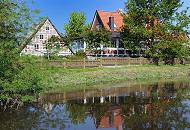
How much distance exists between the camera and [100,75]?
131 ft

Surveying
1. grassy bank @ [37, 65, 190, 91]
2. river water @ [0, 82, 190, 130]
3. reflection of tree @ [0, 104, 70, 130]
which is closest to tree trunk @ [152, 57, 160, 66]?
grassy bank @ [37, 65, 190, 91]

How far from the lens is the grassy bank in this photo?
3519cm

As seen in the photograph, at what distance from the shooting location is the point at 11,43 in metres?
20.5

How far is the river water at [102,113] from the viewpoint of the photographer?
16548 millimetres

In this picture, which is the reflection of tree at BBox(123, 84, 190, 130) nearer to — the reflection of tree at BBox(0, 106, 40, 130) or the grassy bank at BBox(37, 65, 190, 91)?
the reflection of tree at BBox(0, 106, 40, 130)

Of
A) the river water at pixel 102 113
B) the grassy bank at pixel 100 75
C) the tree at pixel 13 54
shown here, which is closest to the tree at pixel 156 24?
the grassy bank at pixel 100 75

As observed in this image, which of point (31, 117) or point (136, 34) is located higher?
point (136, 34)

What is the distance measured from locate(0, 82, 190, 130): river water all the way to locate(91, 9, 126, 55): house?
38.5m

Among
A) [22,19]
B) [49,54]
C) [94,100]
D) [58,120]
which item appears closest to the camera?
[58,120]

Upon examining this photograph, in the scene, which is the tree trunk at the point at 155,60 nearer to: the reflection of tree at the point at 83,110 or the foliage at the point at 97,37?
the foliage at the point at 97,37

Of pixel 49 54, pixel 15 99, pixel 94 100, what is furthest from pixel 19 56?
pixel 49 54

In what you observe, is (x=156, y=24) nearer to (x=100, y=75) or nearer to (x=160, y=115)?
(x=100, y=75)

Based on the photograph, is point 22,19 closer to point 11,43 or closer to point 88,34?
point 11,43

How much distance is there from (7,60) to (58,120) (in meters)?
4.42
